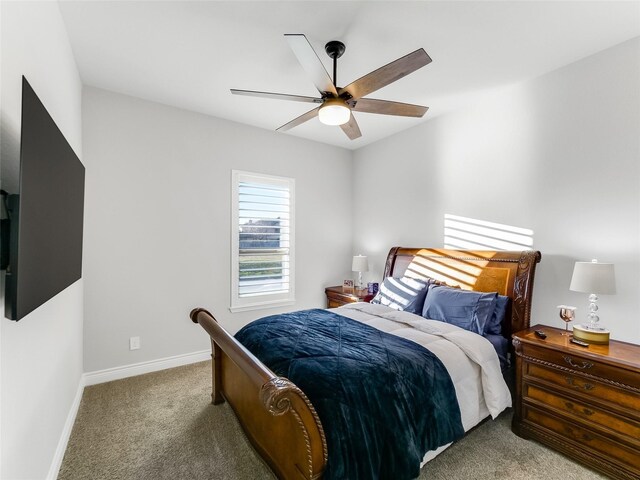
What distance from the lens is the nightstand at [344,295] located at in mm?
3980

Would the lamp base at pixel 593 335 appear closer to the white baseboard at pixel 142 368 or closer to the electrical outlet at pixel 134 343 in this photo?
the white baseboard at pixel 142 368

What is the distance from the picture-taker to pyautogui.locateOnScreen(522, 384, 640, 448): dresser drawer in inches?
71.1

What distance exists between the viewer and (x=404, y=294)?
3.29 metres

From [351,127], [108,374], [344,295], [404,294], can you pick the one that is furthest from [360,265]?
[108,374]

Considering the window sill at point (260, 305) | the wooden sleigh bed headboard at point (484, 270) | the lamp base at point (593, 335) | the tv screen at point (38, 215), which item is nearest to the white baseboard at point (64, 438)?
the tv screen at point (38, 215)

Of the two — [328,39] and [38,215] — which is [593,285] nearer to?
[328,39]

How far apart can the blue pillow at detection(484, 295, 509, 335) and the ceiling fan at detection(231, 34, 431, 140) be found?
175 centimetres

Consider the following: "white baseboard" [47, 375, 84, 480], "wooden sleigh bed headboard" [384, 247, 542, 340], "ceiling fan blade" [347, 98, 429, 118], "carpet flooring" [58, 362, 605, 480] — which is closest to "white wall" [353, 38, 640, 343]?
"wooden sleigh bed headboard" [384, 247, 542, 340]

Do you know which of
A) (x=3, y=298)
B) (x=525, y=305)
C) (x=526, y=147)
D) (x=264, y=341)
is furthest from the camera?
(x=526, y=147)

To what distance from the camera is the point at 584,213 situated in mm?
2535

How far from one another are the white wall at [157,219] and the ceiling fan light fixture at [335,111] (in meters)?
2.00

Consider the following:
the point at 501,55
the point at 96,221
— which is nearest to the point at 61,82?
the point at 96,221

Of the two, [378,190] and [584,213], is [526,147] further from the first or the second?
[378,190]

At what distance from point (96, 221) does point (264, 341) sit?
2.17m
